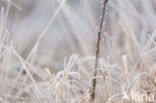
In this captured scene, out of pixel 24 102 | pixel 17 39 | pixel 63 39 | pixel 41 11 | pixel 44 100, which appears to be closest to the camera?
pixel 44 100

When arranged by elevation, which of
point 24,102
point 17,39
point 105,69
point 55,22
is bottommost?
point 24,102

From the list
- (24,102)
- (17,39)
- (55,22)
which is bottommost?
(24,102)

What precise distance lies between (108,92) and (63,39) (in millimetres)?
1669

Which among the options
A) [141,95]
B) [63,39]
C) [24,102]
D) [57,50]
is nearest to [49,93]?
[24,102]

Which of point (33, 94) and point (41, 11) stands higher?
point (41, 11)

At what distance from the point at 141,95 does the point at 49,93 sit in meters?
0.32

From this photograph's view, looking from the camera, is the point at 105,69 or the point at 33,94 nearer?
the point at 105,69

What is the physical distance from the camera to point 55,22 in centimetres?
288

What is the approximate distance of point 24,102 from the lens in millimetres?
1119

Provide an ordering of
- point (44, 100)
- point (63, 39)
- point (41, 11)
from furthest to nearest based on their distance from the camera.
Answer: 1. point (41, 11)
2. point (63, 39)
3. point (44, 100)

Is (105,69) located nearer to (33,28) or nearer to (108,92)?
(108,92)

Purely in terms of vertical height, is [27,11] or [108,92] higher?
[27,11]

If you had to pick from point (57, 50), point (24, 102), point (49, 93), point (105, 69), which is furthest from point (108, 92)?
point (57, 50)

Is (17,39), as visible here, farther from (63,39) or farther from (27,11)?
(27,11)
